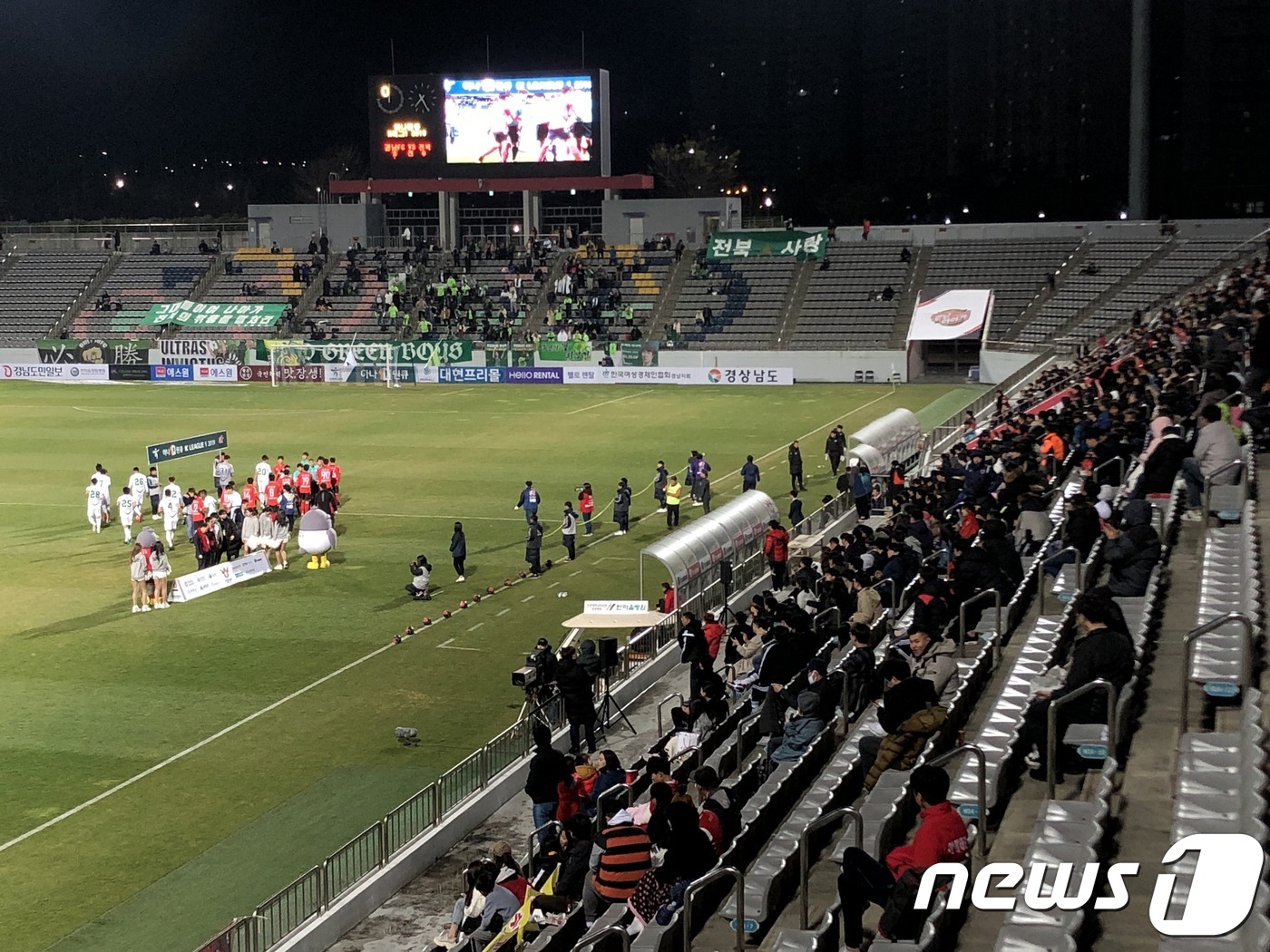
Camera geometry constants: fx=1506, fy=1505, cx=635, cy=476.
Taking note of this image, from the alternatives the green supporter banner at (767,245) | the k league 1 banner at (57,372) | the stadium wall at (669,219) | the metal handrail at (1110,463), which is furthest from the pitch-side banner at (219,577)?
the stadium wall at (669,219)

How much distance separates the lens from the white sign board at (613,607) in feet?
66.3

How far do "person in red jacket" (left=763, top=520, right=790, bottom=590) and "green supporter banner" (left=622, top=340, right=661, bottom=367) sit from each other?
38592 mm

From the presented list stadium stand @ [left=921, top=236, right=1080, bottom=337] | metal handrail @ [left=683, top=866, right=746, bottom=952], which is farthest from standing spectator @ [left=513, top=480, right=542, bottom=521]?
stadium stand @ [left=921, top=236, right=1080, bottom=337]

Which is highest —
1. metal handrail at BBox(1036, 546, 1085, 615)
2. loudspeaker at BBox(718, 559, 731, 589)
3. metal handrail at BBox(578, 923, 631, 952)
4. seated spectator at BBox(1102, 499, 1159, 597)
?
seated spectator at BBox(1102, 499, 1159, 597)

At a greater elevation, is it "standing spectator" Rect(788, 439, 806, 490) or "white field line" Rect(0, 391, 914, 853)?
"standing spectator" Rect(788, 439, 806, 490)

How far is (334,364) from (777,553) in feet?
142

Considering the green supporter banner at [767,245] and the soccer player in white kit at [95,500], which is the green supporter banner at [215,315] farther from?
the soccer player in white kit at [95,500]

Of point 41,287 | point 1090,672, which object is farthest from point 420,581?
point 41,287

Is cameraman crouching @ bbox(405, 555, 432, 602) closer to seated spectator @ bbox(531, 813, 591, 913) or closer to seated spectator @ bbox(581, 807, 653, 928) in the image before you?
seated spectator @ bbox(531, 813, 591, 913)

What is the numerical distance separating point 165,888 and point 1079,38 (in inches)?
3562

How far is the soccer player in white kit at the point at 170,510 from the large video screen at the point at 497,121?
42258 millimetres

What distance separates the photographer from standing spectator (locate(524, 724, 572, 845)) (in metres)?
14.3

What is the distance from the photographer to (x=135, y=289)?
77.0m

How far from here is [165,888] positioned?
14383mm
